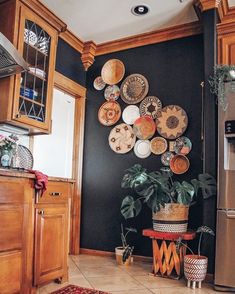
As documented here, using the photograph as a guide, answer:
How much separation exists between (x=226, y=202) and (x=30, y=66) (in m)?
2.10

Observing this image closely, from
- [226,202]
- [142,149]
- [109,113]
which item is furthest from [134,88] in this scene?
[226,202]

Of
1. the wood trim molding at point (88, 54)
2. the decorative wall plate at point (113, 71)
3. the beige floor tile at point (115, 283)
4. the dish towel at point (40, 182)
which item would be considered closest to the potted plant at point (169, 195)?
the beige floor tile at point (115, 283)

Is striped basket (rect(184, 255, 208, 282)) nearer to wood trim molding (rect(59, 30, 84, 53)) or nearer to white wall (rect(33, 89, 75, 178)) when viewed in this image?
white wall (rect(33, 89, 75, 178))

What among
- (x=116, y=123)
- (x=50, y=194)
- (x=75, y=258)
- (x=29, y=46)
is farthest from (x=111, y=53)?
(x=75, y=258)

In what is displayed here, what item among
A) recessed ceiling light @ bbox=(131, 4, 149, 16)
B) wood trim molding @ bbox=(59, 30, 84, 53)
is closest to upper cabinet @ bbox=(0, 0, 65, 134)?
wood trim molding @ bbox=(59, 30, 84, 53)

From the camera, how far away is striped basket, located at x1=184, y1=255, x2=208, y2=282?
262 cm

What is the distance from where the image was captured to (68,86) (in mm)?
3791

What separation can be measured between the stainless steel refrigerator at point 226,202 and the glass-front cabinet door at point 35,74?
1622 millimetres

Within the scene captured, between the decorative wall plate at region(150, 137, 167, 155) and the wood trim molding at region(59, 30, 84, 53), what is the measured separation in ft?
5.01

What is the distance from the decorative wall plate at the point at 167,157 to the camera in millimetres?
3496

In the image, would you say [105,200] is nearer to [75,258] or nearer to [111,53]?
[75,258]

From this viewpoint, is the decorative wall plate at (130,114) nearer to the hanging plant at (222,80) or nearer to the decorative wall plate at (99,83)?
the decorative wall plate at (99,83)

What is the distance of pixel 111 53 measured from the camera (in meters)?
4.06

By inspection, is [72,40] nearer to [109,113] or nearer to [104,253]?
[109,113]
